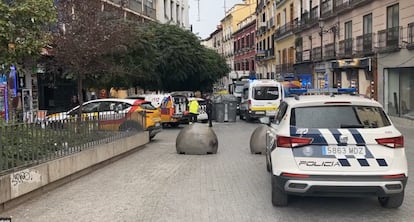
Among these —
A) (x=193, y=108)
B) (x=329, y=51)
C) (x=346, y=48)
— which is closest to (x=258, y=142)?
(x=193, y=108)

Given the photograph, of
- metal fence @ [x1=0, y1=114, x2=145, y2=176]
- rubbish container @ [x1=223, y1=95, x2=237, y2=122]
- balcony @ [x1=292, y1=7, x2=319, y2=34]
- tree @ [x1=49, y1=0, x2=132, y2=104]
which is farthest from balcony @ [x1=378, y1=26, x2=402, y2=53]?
metal fence @ [x1=0, y1=114, x2=145, y2=176]

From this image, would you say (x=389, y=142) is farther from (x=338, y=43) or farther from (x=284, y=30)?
(x=284, y=30)

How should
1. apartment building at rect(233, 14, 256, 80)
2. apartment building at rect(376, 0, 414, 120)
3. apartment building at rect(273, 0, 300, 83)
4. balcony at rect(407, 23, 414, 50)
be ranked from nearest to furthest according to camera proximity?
balcony at rect(407, 23, 414, 50), apartment building at rect(376, 0, 414, 120), apartment building at rect(273, 0, 300, 83), apartment building at rect(233, 14, 256, 80)

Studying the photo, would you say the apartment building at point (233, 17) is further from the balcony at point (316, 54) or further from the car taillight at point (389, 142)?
the car taillight at point (389, 142)

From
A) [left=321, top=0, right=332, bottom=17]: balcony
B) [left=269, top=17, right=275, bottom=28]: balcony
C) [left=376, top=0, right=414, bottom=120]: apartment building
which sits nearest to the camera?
[left=376, top=0, right=414, bottom=120]: apartment building

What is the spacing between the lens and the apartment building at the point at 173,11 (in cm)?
4934

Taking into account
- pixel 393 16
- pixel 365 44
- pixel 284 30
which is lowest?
pixel 365 44

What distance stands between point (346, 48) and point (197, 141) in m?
19.5

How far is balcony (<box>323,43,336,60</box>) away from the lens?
33122mm

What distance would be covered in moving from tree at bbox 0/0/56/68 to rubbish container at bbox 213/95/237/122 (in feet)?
66.0

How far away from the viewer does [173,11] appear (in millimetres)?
54969

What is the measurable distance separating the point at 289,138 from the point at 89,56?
363 inches

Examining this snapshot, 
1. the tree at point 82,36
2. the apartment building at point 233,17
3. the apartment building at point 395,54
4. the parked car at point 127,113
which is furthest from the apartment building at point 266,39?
the tree at point 82,36

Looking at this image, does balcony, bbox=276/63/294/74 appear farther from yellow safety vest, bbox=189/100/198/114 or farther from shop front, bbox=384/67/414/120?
yellow safety vest, bbox=189/100/198/114
